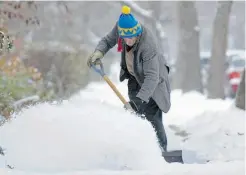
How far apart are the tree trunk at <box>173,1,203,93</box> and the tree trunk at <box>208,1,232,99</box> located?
29.6 inches

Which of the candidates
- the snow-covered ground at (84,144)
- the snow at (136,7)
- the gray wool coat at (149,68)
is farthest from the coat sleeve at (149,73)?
the snow at (136,7)

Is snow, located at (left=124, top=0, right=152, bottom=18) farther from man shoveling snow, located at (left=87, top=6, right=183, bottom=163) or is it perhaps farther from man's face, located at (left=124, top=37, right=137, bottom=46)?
man's face, located at (left=124, top=37, right=137, bottom=46)

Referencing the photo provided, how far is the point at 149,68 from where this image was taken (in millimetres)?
5707

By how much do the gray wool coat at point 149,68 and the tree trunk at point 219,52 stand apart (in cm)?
920

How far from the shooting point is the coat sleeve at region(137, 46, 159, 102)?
5672 mm

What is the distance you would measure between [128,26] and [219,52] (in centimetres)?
1077

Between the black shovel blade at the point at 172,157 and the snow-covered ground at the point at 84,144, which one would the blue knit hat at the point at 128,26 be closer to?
the snow-covered ground at the point at 84,144

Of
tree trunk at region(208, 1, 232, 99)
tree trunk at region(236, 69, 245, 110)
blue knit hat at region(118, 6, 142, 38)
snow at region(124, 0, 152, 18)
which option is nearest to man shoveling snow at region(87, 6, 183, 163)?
blue knit hat at region(118, 6, 142, 38)

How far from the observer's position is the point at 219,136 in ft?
28.2

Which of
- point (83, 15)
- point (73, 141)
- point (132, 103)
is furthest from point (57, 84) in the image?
point (83, 15)

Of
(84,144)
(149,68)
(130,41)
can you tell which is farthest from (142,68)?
(84,144)

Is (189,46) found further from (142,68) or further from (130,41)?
(130,41)

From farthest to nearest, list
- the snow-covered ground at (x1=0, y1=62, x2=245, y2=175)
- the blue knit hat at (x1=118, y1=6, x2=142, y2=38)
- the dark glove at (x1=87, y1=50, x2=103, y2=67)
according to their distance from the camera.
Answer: the dark glove at (x1=87, y1=50, x2=103, y2=67)
the blue knit hat at (x1=118, y1=6, x2=142, y2=38)
the snow-covered ground at (x1=0, y1=62, x2=245, y2=175)

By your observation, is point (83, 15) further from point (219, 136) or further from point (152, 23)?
point (219, 136)
